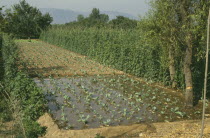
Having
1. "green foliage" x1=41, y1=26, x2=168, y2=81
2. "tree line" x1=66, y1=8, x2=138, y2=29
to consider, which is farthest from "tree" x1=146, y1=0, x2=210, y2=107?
"tree line" x1=66, y1=8, x2=138, y2=29

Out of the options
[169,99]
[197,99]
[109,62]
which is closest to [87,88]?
[169,99]

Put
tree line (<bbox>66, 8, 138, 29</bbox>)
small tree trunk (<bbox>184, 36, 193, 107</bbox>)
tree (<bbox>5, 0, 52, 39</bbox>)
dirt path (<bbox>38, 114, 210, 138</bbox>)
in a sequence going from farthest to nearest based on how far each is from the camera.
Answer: tree (<bbox>5, 0, 52, 39</bbox>) < tree line (<bbox>66, 8, 138, 29</bbox>) < small tree trunk (<bbox>184, 36, 193, 107</bbox>) < dirt path (<bbox>38, 114, 210, 138</bbox>)

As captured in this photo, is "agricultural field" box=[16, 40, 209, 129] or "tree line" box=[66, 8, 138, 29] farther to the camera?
"tree line" box=[66, 8, 138, 29]

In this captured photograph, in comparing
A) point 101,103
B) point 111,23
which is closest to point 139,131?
point 101,103

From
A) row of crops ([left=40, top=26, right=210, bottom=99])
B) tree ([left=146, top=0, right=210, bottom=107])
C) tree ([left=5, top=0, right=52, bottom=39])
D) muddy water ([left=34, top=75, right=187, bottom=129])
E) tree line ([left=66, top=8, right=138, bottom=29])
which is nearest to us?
muddy water ([left=34, top=75, right=187, bottom=129])

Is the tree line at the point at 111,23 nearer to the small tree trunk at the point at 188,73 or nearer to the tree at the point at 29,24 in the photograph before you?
the tree at the point at 29,24

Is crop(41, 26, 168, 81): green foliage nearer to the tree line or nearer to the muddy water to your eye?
the muddy water

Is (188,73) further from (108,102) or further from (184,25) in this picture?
(108,102)

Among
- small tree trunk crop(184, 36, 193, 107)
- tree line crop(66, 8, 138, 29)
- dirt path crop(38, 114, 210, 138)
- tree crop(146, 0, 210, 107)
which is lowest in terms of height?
dirt path crop(38, 114, 210, 138)

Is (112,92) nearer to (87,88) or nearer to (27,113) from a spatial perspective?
(87,88)

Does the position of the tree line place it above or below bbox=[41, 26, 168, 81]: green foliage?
above

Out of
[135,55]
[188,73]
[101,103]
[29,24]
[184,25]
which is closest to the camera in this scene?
[184,25]

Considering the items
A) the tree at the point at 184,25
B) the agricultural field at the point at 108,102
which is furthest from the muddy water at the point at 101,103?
the tree at the point at 184,25

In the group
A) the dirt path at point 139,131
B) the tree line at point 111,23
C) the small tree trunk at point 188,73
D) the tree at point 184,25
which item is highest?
the tree line at point 111,23
